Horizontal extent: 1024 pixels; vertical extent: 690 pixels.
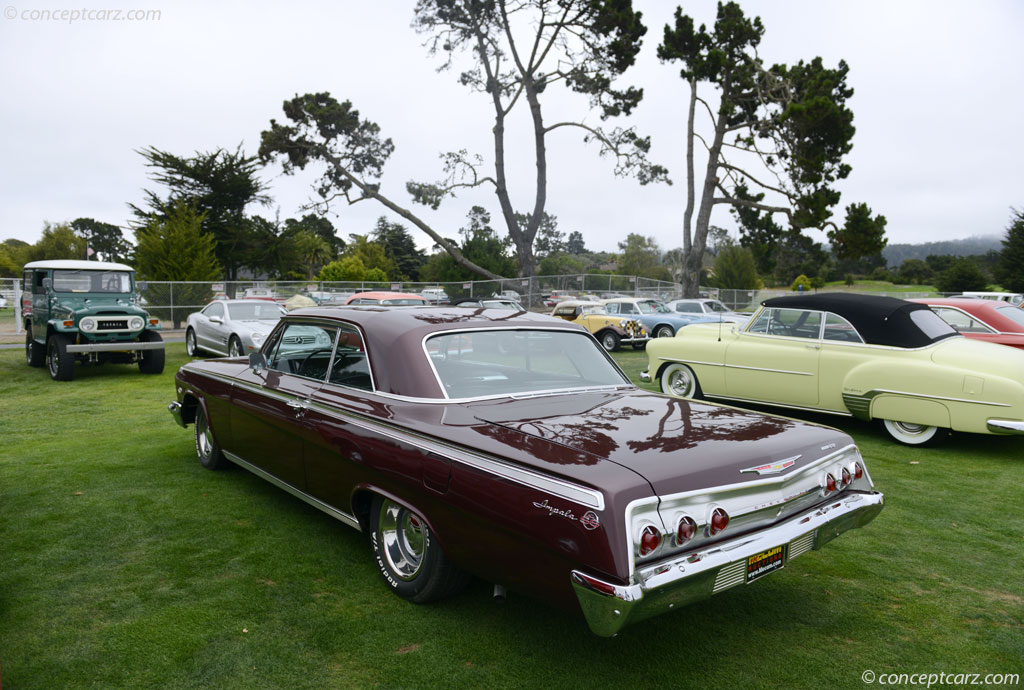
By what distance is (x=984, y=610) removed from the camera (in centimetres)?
355

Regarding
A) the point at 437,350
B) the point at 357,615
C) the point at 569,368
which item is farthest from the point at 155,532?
the point at 569,368

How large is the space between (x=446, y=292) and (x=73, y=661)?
2940 cm

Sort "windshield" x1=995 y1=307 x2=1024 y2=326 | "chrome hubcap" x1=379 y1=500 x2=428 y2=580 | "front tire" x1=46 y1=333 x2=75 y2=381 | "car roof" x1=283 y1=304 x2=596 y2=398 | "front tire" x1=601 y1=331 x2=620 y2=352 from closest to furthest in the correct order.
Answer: "chrome hubcap" x1=379 y1=500 x2=428 y2=580, "car roof" x1=283 y1=304 x2=596 y2=398, "windshield" x1=995 y1=307 x2=1024 y2=326, "front tire" x1=46 y1=333 x2=75 y2=381, "front tire" x1=601 y1=331 x2=620 y2=352

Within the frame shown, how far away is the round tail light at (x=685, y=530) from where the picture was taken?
2.63 metres

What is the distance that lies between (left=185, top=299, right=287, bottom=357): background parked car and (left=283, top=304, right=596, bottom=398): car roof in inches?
351

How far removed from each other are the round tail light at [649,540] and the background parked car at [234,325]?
36.2ft

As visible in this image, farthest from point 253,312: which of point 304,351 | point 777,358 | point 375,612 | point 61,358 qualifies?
point 375,612

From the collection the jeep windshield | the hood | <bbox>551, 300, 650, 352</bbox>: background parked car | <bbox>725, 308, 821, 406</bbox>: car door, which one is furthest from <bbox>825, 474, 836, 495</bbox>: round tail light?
<bbox>551, 300, 650, 352</bbox>: background parked car

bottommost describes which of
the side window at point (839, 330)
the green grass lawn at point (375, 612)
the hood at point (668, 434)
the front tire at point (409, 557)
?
the green grass lawn at point (375, 612)

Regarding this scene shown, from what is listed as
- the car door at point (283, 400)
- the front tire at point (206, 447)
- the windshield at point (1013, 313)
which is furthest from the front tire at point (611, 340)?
the car door at point (283, 400)

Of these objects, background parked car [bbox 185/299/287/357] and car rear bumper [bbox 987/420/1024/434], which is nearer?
car rear bumper [bbox 987/420/1024/434]

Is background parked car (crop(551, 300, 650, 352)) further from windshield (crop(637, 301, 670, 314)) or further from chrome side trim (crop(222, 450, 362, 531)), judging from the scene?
chrome side trim (crop(222, 450, 362, 531))

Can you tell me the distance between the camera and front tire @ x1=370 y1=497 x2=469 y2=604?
336cm

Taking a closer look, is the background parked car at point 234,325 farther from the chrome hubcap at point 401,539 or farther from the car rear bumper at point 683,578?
the car rear bumper at point 683,578
